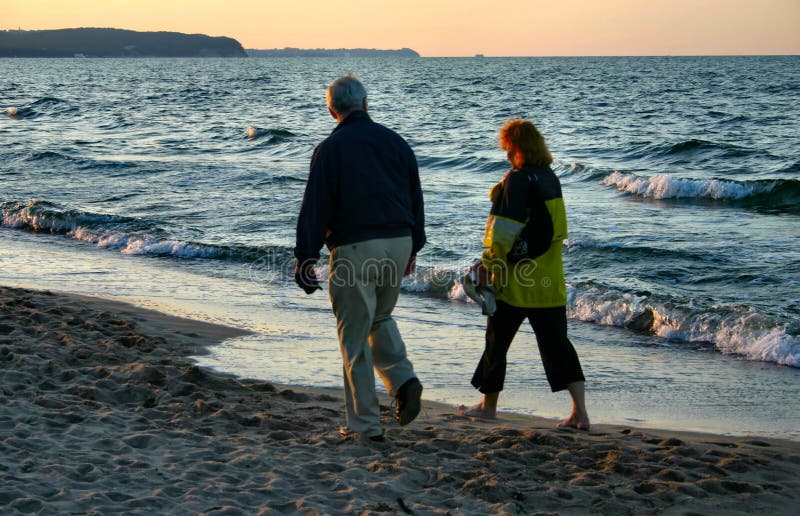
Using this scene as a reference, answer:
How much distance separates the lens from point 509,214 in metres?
4.92

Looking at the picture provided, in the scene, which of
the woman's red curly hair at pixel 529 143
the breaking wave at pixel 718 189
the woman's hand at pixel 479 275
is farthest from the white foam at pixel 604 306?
the breaking wave at pixel 718 189

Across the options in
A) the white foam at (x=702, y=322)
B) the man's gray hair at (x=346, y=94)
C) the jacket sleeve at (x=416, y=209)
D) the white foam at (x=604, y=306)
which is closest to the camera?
the man's gray hair at (x=346, y=94)

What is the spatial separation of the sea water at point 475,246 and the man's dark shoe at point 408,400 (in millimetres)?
1287

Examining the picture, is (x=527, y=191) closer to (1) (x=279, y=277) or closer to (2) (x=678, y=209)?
(1) (x=279, y=277)

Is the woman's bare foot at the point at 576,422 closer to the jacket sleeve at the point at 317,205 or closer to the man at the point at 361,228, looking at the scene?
the man at the point at 361,228

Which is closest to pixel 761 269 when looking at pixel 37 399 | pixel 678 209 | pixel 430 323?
pixel 430 323

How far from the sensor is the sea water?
678 centimetres

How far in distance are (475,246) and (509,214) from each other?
7.60 meters

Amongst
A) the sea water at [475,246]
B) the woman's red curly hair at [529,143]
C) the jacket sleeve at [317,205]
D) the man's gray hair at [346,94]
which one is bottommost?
the sea water at [475,246]

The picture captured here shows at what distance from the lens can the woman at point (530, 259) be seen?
4.93 meters

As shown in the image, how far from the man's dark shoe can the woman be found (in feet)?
2.32

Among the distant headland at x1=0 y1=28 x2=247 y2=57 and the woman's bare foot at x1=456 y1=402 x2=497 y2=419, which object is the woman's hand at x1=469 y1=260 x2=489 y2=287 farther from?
the distant headland at x1=0 y1=28 x2=247 y2=57

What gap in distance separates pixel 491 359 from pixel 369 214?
1.36 meters

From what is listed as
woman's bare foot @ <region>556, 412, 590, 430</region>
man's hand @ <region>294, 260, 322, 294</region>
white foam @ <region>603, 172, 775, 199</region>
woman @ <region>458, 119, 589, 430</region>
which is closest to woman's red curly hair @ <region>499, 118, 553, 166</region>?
woman @ <region>458, 119, 589, 430</region>
